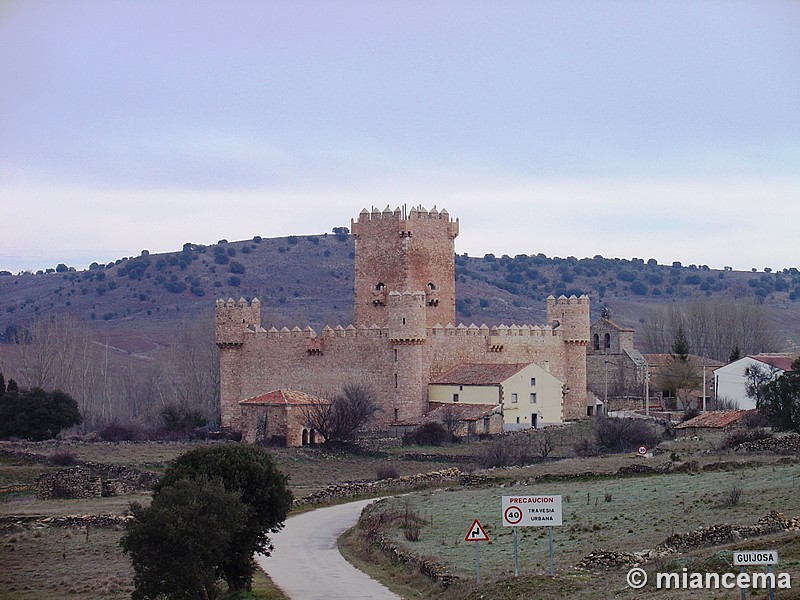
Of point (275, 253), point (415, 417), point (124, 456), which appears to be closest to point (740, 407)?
point (415, 417)

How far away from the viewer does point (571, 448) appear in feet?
133

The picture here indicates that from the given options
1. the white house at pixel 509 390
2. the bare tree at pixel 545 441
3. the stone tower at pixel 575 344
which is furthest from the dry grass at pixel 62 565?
the stone tower at pixel 575 344

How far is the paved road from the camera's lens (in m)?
19.0

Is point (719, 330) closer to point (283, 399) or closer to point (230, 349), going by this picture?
point (230, 349)

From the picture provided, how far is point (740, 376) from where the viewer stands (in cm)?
5456

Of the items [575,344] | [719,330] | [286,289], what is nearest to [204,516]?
[575,344]

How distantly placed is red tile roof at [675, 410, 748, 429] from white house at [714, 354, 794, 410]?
8571mm

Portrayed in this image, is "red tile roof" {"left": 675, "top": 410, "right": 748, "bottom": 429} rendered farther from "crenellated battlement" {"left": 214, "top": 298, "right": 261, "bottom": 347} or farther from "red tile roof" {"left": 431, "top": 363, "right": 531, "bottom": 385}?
"crenellated battlement" {"left": 214, "top": 298, "right": 261, "bottom": 347}

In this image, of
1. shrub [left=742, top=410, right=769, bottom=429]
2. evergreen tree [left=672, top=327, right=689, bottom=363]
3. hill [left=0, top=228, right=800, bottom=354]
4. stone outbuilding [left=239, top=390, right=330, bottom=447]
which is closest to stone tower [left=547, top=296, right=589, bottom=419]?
shrub [left=742, top=410, right=769, bottom=429]

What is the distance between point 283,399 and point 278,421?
28.7 inches

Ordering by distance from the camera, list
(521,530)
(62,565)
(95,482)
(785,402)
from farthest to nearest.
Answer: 1. (95,482)
2. (785,402)
3. (62,565)
4. (521,530)

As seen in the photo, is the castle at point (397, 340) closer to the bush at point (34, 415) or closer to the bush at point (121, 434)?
the bush at point (121, 434)

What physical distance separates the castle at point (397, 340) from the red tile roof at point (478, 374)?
0.48 m

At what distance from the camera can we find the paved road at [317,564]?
19000 mm
